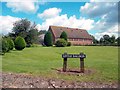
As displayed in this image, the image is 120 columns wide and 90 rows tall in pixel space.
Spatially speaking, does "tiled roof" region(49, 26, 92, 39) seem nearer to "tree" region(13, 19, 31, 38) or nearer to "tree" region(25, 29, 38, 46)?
"tree" region(13, 19, 31, 38)

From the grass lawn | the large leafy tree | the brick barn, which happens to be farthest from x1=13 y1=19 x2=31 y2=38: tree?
the grass lawn

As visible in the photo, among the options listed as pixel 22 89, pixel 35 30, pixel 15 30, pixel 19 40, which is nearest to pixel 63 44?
pixel 35 30

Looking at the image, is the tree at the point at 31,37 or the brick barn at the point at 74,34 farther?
the brick barn at the point at 74,34

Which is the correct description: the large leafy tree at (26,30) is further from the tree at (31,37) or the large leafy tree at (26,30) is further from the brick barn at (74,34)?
the brick barn at (74,34)

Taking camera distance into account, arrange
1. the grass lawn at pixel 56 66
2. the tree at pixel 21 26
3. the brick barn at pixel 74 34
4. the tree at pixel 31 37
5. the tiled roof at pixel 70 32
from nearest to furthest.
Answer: the grass lawn at pixel 56 66 → the tree at pixel 31 37 → the tree at pixel 21 26 → the tiled roof at pixel 70 32 → the brick barn at pixel 74 34

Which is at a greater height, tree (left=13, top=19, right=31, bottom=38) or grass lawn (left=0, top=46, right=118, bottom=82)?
tree (left=13, top=19, right=31, bottom=38)

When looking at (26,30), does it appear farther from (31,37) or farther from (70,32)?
(70,32)

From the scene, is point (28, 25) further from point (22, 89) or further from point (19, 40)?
point (22, 89)

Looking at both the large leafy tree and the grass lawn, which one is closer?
the grass lawn

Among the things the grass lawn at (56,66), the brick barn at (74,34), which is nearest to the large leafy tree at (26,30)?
the brick barn at (74,34)

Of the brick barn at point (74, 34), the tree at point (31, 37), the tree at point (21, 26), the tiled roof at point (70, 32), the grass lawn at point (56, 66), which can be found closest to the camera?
the grass lawn at point (56, 66)

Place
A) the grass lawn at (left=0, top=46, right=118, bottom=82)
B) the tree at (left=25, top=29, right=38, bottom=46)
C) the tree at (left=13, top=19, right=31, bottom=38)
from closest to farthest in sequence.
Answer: the grass lawn at (left=0, top=46, right=118, bottom=82), the tree at (left=25, top=29, right=38, bottom=46), the tree at (left=13, top=19, right=31, bottom=38)

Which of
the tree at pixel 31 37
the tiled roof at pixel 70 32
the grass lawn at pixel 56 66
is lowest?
the grass lawn at pixel 56 66

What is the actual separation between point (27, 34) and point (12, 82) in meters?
45.5
